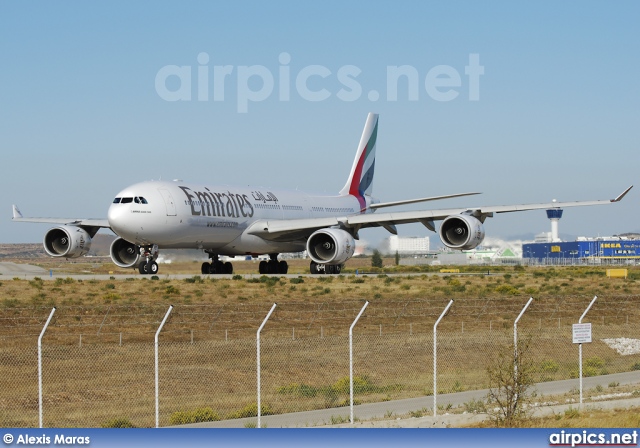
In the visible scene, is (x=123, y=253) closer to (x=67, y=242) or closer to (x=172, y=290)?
(x=67, y=242)

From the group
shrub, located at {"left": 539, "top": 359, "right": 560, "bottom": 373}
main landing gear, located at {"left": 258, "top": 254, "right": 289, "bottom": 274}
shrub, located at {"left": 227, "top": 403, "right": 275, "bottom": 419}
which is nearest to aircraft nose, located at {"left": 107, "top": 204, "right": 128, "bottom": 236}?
main landing gear, located at {"left": 258, "top": 254, "right": 289, "bottom": 274}

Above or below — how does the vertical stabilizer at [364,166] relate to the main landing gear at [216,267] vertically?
above

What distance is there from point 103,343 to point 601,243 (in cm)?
13151

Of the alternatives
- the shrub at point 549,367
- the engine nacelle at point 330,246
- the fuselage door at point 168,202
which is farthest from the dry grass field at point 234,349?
the engine nacelle at point 330,246

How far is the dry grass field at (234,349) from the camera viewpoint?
65.0ft

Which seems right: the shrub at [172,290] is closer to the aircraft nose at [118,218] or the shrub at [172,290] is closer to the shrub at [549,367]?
the aircraft nose at [118,218]

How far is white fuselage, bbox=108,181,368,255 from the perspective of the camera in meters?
41.0

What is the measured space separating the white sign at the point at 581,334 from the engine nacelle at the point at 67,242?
1245 inches

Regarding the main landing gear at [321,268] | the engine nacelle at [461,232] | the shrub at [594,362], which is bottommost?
the shrub at [594,362]

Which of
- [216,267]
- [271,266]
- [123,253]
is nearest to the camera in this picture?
[123,253]

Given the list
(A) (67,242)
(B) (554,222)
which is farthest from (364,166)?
(B) (554,222)

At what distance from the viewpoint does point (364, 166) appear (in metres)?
62.8

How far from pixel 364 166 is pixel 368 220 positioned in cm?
1511

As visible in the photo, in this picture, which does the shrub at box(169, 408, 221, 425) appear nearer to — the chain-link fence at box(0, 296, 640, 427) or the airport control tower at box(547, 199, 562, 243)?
the chain-link fence at box(0, 296, 640, 427)
